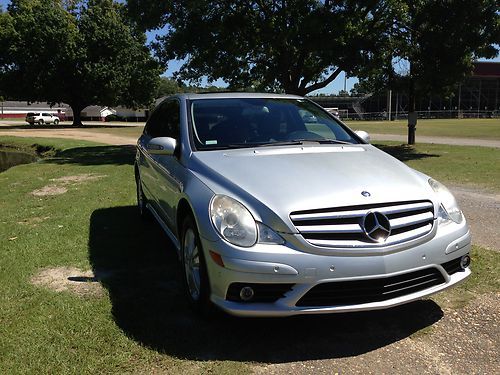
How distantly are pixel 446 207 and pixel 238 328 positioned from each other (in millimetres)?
1788

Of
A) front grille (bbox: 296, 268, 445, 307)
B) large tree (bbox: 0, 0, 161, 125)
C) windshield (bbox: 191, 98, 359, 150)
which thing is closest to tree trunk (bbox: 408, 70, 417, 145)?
windshield (bbox: 191, 98, 359, 150)

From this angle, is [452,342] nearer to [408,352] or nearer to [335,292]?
[408,352]

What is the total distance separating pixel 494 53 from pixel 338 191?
51.4 ft

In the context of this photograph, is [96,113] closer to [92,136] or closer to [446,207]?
[92,136]

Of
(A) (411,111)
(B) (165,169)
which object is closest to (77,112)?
(A) (411,111)

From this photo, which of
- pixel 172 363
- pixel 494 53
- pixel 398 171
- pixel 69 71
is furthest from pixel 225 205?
pixel 69 71

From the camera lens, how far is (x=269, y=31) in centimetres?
1573

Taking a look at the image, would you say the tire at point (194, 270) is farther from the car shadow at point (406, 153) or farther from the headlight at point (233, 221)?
the car shadow at point (406, 153)

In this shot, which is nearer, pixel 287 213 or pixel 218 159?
pixel 287 213

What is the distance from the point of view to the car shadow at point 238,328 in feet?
10.9

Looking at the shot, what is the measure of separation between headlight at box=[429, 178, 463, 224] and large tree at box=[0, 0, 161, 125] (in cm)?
4096

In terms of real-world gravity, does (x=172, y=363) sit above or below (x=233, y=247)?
below

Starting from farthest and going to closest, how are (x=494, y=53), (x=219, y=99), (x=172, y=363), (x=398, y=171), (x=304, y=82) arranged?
(x=304, y=82) → (x=494, y=53) → (x=219, y=99) → (x=398, y=171) → (x=172, y=363)

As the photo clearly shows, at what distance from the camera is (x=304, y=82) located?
750 inches
